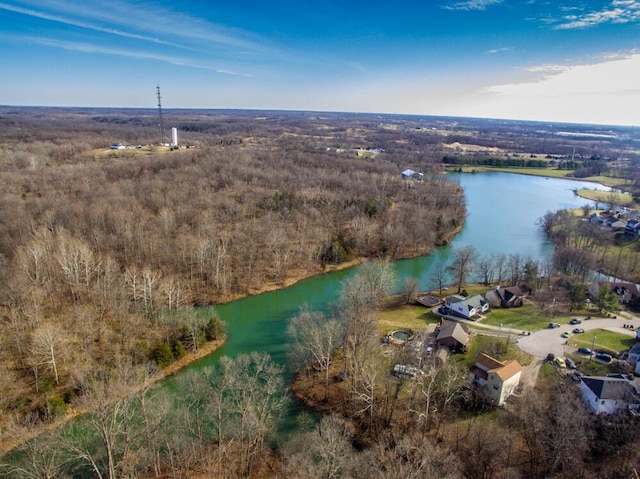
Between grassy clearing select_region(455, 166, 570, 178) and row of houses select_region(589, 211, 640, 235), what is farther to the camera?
grassy clearing select_region(455, 166, 570, 178)

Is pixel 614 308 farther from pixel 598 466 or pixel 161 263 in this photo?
pixel 161 263

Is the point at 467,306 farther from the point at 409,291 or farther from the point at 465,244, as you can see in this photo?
the point at 465,244

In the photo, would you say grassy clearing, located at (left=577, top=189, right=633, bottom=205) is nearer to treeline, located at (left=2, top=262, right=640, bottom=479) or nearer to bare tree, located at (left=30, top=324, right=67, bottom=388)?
treeline, located at (left=2, top=262, right=640, bottom=479)

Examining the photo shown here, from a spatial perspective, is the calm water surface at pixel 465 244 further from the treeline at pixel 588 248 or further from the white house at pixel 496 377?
the white house at pixel 496 377

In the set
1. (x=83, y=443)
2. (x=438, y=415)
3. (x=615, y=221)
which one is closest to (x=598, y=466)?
(x=438, y=415)

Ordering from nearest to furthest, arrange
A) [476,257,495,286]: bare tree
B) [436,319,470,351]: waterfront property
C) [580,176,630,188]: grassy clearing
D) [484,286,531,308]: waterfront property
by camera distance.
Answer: [436,319,470,351]: waterfront property, [484,286,531,308]: waterfront property, [476,257,495,286]: bare tree, [580,176,630,188]: grassy clearing

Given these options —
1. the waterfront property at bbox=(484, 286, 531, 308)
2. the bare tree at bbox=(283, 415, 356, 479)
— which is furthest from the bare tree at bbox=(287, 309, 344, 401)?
the waterfront property at bbox=(484, 286, 531, 308)
